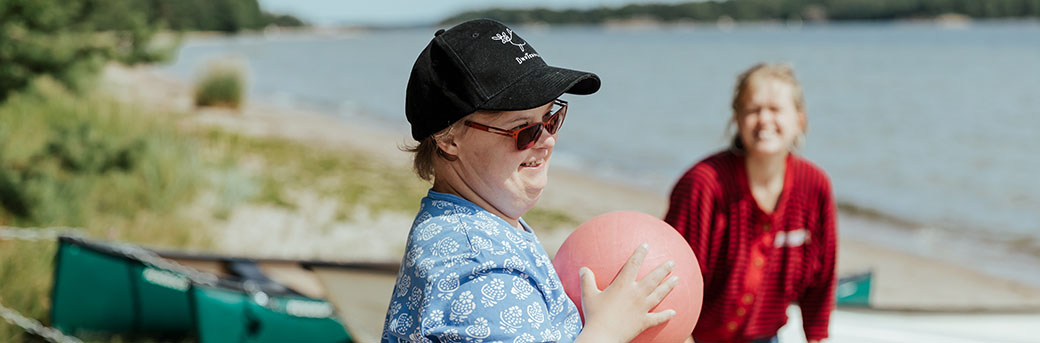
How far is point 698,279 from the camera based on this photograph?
7.69 ft

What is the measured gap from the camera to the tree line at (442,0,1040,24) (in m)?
105

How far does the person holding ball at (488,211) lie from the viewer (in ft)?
5.44

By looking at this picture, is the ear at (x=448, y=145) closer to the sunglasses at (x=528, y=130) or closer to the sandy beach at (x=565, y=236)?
the sunglasses at (x=528, y=130)

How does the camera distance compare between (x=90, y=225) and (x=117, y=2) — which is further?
(x=117, y=2)

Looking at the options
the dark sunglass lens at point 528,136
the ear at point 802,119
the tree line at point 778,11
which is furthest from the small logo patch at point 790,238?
the tree line at point 778,11

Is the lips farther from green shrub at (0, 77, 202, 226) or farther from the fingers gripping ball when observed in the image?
green shrub at (0, 77, 202, 226)

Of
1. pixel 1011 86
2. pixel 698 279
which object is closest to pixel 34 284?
pixel 698 279

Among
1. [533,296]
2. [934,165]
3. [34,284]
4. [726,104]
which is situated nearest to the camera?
[533,296]

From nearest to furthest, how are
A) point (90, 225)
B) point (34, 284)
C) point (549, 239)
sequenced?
1. point (34, 284)
2. point (90, 225)
3. point (549, 239)

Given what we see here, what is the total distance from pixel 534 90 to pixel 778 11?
138084 mm

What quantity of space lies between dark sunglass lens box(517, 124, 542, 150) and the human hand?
1.17ft

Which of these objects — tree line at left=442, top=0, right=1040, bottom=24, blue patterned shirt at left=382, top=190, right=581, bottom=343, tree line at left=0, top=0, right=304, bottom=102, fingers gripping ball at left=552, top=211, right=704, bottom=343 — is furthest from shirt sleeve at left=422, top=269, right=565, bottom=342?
tree line at left=442, top=0, right=1040, bottom=24

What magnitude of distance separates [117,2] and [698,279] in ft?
34.9

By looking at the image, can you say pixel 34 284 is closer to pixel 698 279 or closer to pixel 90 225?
pixel 90 225
